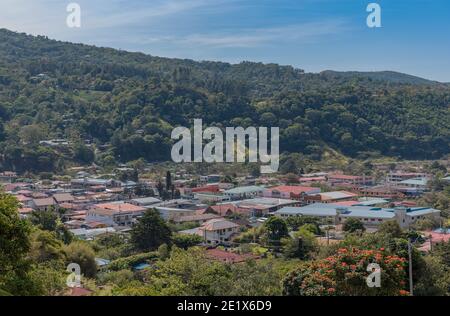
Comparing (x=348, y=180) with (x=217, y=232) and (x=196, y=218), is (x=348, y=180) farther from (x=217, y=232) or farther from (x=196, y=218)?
(x=217, y=232)

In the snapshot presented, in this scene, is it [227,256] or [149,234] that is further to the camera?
[149,234]

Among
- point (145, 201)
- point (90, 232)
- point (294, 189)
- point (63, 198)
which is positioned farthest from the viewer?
point (294, 189)

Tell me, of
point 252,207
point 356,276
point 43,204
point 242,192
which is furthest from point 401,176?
point 356,276

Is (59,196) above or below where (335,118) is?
below

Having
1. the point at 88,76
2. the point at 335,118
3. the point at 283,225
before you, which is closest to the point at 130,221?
the point at 283,225

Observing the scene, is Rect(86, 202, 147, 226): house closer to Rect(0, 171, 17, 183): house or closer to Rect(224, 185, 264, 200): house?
Rect(224, 185, 264, 200): house
